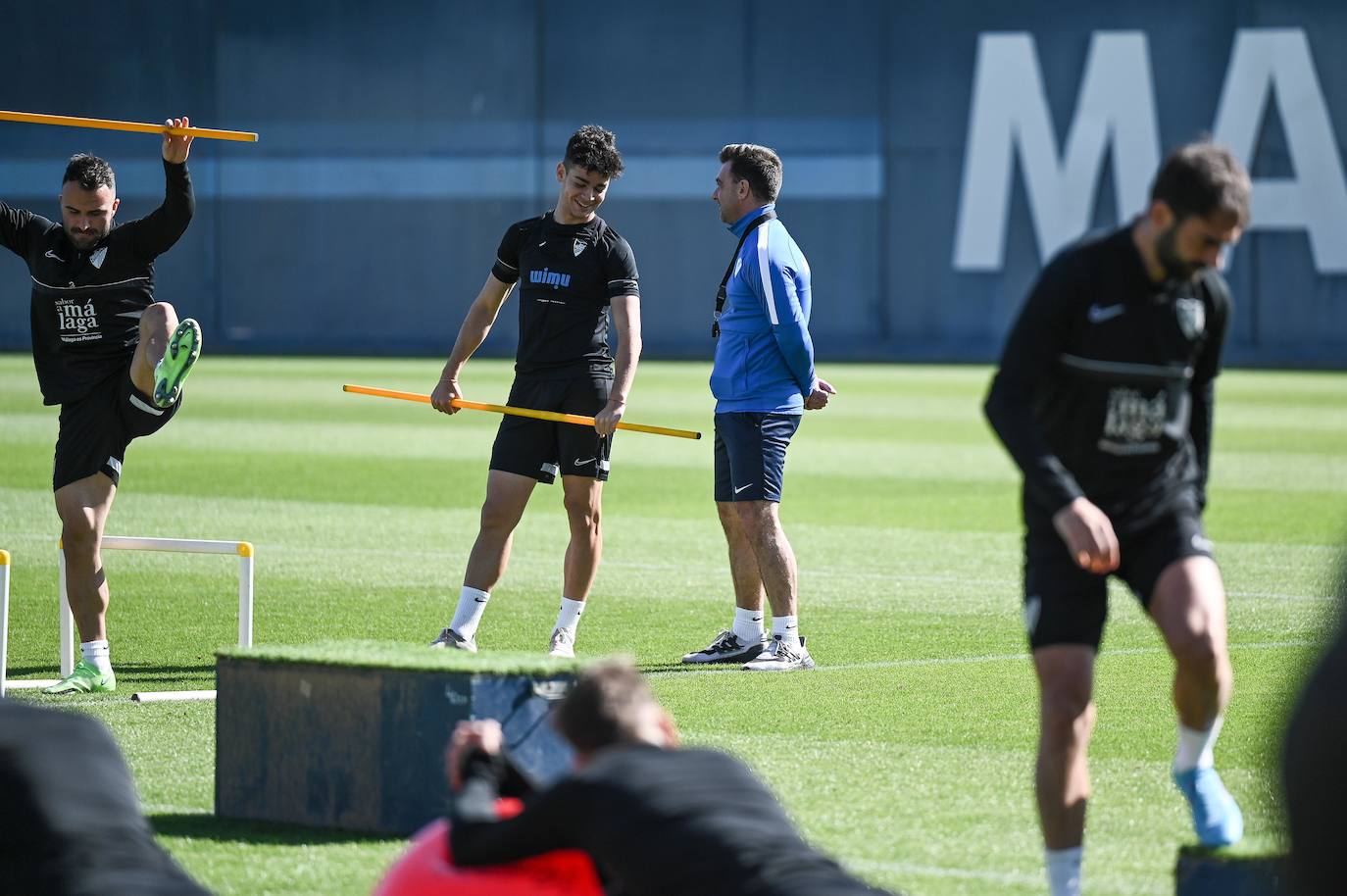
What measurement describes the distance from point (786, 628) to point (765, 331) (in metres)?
1.31

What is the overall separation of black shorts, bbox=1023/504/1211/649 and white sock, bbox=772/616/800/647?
3792mm

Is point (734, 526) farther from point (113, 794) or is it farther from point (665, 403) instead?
point (665, 403)

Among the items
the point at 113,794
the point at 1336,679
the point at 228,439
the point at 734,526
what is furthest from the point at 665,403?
the point at 1336,679

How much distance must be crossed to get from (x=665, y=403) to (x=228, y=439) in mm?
6831

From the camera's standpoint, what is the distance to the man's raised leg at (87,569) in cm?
791

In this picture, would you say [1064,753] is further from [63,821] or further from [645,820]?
[63,821]

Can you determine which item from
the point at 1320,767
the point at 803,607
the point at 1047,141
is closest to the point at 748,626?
the point at 803,607

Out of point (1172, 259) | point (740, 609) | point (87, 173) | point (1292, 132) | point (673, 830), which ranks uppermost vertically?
point (1292, 132)

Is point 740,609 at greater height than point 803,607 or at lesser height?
greater

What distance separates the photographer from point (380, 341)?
143 ft

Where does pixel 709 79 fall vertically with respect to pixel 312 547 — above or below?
above

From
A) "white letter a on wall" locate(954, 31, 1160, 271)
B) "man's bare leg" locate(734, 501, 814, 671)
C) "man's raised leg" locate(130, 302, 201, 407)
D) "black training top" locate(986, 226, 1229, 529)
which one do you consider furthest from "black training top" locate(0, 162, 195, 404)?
"white letter a on wall" locate(954, 31, 1160, 271)

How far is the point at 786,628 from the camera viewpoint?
28.5 feet

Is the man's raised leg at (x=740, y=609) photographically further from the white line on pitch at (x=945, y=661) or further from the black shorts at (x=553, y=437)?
Answer: the black shorts at (x=553, y=437)
